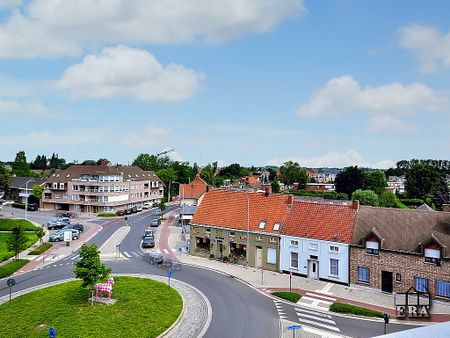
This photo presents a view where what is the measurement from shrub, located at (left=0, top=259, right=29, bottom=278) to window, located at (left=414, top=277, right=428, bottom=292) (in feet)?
137

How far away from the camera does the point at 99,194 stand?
9050 centimetres

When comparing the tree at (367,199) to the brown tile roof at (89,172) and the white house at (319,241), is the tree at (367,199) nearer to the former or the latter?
the white house at (319,241)

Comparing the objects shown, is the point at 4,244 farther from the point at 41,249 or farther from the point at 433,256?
the point at 433,256

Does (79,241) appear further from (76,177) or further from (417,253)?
(417,253)

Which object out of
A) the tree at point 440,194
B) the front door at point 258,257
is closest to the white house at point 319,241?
the front door at point 258,257

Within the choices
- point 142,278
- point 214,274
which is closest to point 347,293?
point 214,274

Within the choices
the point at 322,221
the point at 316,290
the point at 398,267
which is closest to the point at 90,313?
the point at 316,290

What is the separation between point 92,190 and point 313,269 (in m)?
63.6

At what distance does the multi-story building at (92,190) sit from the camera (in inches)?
3583

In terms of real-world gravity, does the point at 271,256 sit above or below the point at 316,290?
above

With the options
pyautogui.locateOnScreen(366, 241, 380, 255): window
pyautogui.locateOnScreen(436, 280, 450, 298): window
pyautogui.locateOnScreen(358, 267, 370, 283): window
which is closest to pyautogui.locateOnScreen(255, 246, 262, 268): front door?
pyautogui.locateOnScreen(358, 267, 370, 283): window

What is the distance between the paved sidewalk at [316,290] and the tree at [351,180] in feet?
295

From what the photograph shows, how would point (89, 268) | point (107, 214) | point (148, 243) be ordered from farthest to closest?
point (107, 214) < point (148, 243) < point (89, 268)

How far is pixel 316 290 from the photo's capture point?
1513 inches
